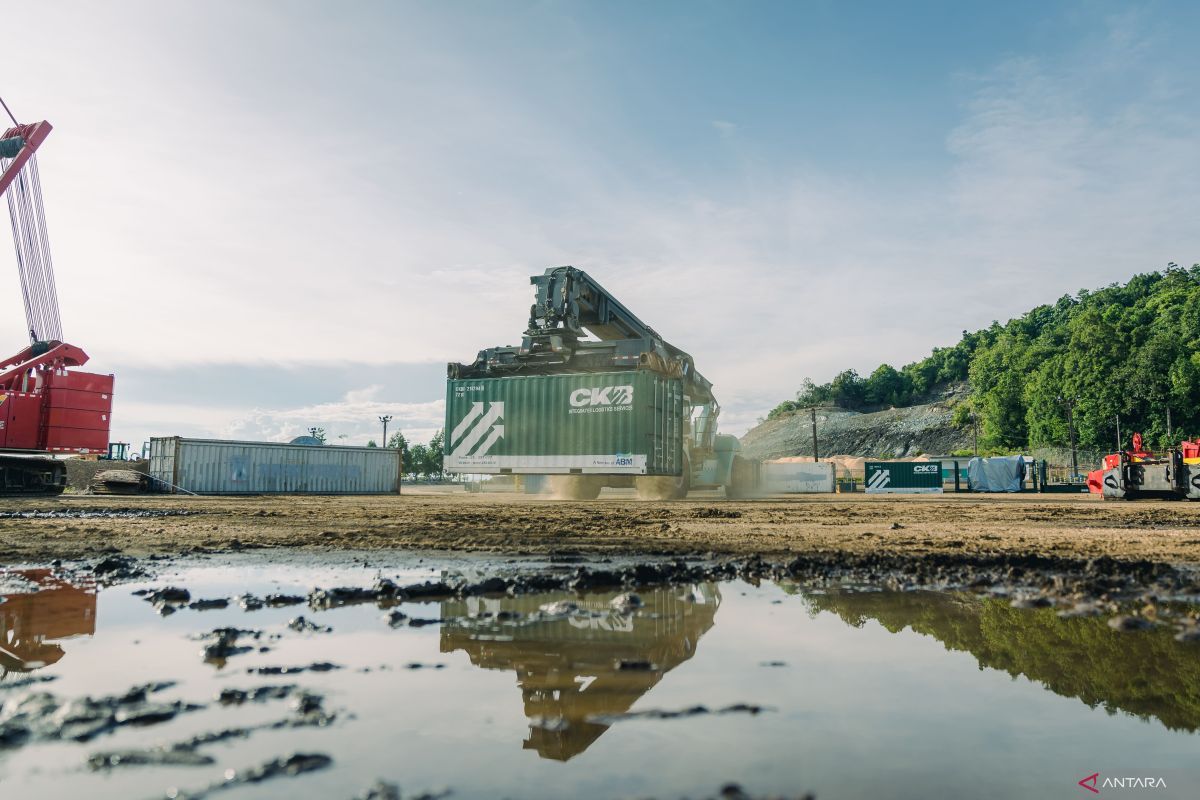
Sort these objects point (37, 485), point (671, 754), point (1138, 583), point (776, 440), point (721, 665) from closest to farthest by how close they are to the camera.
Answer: point (671, 754), point (721, 665), point (1138, 583), point (37, 485), point (776, 440)

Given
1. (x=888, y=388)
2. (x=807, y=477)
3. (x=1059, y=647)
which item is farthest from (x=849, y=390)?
(x=1059, y=647)

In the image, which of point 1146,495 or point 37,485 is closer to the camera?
point 1146,495

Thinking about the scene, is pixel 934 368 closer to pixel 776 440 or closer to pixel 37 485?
pixel 776 440

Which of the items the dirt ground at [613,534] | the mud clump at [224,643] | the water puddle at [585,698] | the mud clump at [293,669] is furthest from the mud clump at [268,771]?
the dirt ground at [613,534]

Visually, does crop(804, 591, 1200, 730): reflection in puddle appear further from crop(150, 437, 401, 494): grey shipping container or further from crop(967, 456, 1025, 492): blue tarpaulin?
crop(967, 456, 1025, 492): blue tarpaulin

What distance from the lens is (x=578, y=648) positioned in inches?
140

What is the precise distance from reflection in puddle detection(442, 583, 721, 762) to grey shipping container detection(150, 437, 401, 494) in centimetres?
3068

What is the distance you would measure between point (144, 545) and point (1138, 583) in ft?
31.6

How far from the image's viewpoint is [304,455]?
3519cm

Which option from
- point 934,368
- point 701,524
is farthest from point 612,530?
point 934,368

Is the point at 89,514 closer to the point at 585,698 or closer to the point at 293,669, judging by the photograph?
the point at 293,669

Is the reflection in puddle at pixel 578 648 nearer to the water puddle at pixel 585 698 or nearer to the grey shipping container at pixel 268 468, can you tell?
the water puddle at pixel 585 698

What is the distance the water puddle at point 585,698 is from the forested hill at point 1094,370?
81.8m

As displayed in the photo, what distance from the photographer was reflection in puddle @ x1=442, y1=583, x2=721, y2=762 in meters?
2.57
